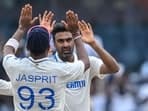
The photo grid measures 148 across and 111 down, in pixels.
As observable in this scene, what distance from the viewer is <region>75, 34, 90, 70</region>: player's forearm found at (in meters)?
8.34

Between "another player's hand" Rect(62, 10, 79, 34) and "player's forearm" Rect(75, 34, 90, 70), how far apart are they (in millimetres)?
105

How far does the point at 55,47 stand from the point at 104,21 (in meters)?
7.11

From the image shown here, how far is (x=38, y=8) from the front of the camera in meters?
15.3

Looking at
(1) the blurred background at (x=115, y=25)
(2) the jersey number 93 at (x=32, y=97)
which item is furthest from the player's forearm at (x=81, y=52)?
(1) the blurred background at (x=115, y=25)

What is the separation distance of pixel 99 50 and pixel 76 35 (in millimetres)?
366

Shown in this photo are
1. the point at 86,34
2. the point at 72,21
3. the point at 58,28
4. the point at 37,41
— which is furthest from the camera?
the point at 58,28

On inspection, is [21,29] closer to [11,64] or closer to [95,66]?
[11,64]

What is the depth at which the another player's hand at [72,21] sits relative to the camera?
8.30m

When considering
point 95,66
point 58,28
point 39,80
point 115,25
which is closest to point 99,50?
point 95,66

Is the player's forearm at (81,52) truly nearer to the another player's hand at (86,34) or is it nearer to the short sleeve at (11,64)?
the another player's hand at (86,34)

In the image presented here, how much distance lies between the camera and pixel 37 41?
7988 millimetres

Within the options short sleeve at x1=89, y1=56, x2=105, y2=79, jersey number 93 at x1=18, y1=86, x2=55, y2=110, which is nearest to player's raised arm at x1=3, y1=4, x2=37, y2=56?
jersey number 93 at x1=18, y1=86, x2=55, y2=110

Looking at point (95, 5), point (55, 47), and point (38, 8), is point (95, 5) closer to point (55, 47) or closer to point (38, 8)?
point (38, 8)

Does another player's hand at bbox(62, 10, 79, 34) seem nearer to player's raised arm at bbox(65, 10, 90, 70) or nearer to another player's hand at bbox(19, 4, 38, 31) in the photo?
player's raised arm at bbox(65, 10, 90, 70)
